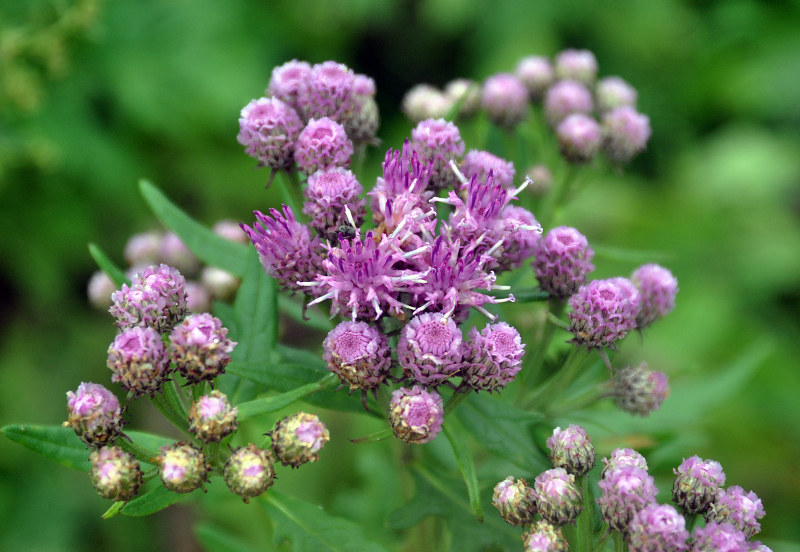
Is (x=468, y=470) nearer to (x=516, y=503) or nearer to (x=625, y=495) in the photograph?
(x=516, y=503)

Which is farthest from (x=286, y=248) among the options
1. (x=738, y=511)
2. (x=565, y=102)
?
(x=565, y=102)

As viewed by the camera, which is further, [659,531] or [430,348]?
[430,348]

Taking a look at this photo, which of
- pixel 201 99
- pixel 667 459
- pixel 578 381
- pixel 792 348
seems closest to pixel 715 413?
pixel 792 348

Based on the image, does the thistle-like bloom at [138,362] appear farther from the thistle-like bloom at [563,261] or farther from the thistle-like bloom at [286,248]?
the thistle-like bloom at [563,261]

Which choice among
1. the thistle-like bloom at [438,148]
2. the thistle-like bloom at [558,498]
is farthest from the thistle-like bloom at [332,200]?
the thistle-like bloom at [558,498]

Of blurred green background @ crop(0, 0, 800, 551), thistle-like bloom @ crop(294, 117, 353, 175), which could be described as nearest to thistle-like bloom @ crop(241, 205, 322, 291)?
thistle-like bloom @ crop(294, 117, 353, 175)

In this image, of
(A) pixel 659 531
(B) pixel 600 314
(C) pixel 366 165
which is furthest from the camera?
(C) pixel 366 165
